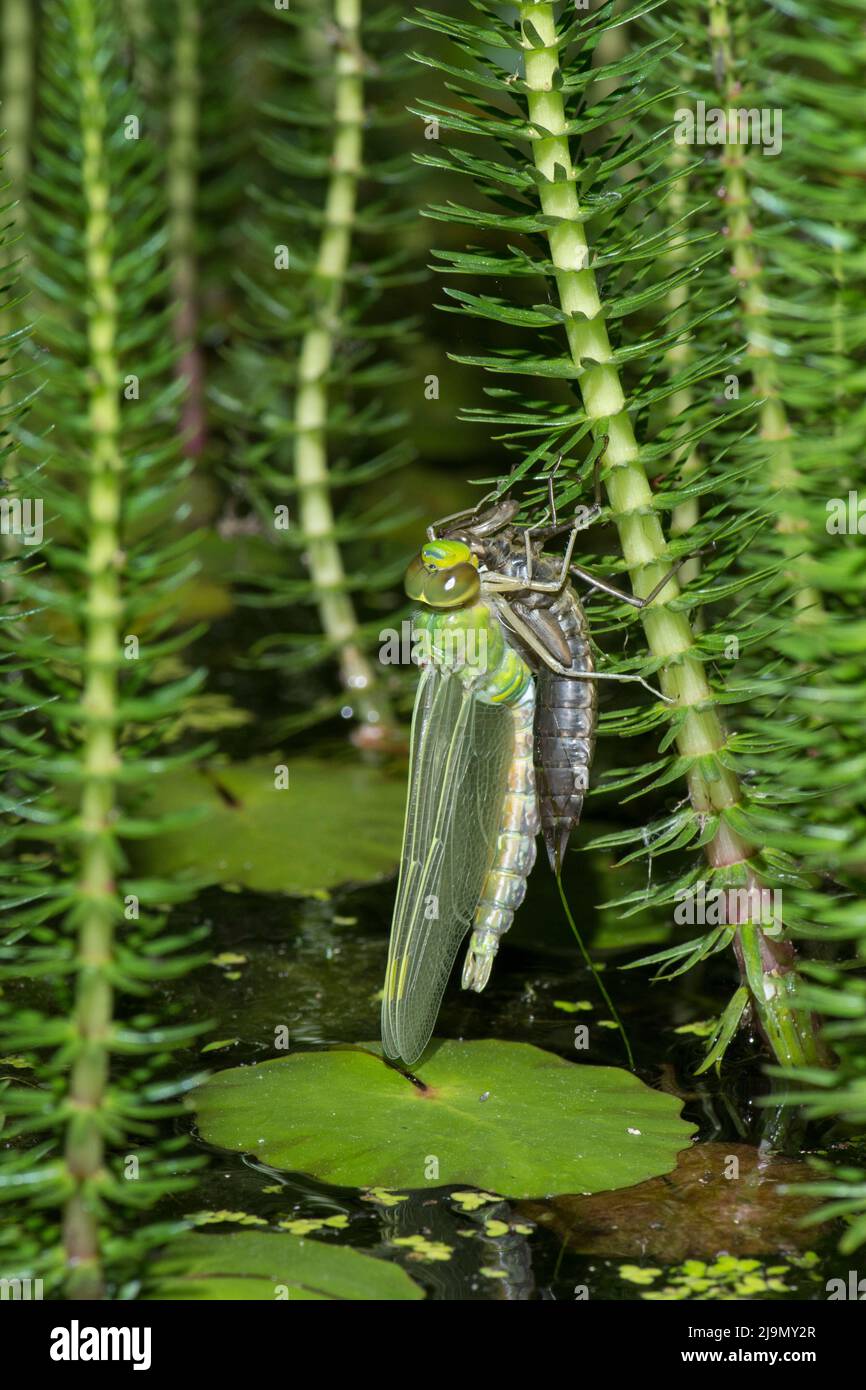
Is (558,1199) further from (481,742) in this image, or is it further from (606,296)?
(606,296)

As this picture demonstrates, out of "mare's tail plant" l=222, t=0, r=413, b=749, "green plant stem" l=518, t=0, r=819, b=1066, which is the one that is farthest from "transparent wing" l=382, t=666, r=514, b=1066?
"mare's tail plant" l=222, t=0, r=413, b=749

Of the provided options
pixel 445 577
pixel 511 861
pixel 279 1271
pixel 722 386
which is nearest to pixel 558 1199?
pixel 279 1271

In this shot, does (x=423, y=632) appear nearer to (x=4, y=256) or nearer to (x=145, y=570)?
(x=145, y=570)

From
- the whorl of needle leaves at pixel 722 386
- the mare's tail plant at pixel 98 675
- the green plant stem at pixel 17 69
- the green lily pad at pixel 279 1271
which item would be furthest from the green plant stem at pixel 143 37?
the green lily pad at pixel 279 1271

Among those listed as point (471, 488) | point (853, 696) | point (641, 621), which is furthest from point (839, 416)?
point (471, 488)

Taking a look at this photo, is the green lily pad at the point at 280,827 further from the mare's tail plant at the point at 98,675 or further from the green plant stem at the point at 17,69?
the green plant stem at the point at 17,69

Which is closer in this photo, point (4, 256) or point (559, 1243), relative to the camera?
point (559, 1243)
